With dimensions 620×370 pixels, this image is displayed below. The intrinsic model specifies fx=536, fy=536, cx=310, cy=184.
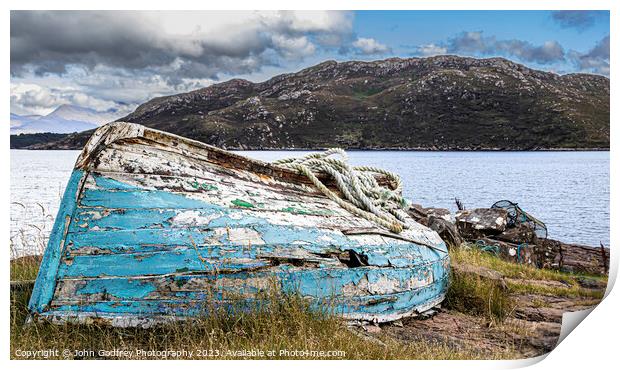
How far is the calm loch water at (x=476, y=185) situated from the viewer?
554 centimetres

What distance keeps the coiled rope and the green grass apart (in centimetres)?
141

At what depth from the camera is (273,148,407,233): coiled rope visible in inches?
202

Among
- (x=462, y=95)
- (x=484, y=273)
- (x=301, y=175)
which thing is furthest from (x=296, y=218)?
(x=462, y=95)

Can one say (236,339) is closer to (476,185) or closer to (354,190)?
(354,190)

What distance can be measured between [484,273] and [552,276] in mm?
2670

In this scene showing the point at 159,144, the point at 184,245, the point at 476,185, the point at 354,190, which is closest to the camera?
the point at 184,245

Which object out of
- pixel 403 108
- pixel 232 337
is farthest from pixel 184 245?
pixel 403 108

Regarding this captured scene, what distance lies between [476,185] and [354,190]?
1044 cm

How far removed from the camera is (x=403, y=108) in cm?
912

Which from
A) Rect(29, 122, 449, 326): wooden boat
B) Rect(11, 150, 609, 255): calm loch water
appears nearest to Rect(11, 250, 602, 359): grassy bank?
Rect(29, 122, 449, 326): wooden boat

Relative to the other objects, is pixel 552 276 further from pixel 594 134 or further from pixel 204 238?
pixel 204 238

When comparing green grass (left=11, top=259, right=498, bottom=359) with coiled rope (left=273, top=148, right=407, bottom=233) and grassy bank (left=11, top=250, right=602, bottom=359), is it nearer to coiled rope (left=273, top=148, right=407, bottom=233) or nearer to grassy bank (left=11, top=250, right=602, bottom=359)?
grassy bank (left=11, top=250, right=602, bottom=359)

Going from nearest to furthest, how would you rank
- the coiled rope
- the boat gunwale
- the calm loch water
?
the boat gunwale → the coiled rope → the calm loch water

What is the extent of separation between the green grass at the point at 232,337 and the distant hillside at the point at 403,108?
3.07 metres
